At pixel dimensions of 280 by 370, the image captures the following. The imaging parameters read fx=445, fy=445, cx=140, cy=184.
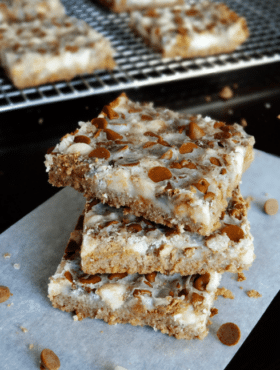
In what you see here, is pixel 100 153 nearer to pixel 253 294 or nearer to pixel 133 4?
pixel 253 294

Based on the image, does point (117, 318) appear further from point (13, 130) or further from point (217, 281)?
point (13, 130)

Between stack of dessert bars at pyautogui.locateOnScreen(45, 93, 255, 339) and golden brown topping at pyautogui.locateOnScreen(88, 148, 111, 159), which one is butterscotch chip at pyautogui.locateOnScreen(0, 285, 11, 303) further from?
golden brown topping at pyautogui.locateOnScreen(88, 148, 111, 159)

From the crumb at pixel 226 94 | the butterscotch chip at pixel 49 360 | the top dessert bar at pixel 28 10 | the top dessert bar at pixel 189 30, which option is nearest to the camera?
the butterscotch chip at pixel 49 360

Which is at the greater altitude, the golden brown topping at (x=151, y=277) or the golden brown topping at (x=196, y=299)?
the golden brown topping at (x=151, y=277)

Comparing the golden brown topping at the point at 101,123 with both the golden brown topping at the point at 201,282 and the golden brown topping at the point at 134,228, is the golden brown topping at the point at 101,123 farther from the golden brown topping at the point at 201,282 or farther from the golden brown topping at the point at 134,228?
the golden brown topping at the point at 201,282

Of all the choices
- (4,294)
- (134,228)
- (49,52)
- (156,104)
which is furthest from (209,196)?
(49,52)

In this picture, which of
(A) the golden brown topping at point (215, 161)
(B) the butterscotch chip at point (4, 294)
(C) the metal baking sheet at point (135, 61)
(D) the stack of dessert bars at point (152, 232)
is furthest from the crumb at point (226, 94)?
(B) the butterscotch chip at point (4, 294)
